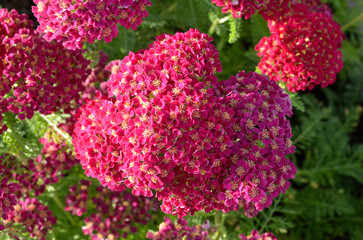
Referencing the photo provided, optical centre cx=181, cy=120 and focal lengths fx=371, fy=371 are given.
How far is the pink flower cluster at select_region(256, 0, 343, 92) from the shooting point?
8.72 ft

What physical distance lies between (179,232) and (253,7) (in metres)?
1.70

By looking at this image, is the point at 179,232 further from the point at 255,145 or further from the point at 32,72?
the point at 32,72

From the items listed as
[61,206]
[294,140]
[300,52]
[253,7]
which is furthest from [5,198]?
[294,140]

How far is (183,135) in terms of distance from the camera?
209 centimetres

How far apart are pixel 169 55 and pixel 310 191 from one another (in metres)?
2.92

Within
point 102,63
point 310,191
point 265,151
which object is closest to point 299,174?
point 310,191

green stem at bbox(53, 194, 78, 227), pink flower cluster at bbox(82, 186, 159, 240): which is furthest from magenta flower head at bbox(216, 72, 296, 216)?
green stem at bbox(53, 194, 78, 227)

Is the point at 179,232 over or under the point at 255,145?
under

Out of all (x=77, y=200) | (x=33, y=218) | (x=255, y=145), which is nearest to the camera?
(x=255, y=145)

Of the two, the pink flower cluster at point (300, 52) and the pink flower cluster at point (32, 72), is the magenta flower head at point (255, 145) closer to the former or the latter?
the pink flower cluster at point (300, 52)

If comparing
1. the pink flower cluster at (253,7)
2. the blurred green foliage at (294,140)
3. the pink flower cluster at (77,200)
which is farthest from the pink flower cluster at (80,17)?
the pink flower cluster at (77,200)

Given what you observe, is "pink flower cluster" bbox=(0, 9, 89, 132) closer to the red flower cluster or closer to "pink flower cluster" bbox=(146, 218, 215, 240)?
the red flower cluster

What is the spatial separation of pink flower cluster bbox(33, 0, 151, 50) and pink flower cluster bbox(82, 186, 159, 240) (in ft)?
4.64

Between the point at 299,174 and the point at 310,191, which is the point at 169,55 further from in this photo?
the point at 310,191
